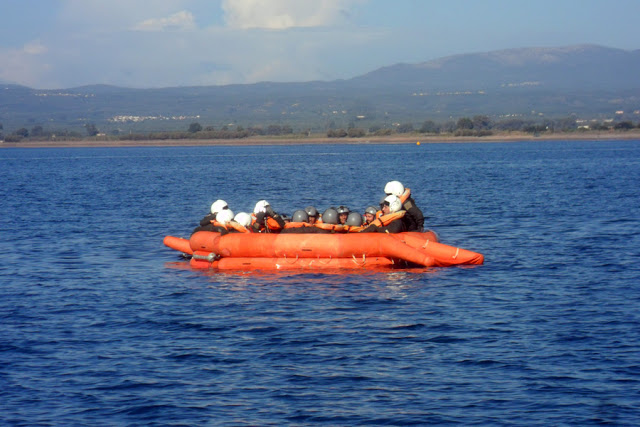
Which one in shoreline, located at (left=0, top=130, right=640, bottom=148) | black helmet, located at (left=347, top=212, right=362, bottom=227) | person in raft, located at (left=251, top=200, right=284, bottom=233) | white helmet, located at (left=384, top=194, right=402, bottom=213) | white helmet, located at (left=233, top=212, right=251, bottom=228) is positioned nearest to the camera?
white helmet, located at (left=384, top=194, right=402, bottom=213)

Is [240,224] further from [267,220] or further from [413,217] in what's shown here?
[413,217]

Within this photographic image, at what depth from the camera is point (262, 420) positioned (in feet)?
42.1

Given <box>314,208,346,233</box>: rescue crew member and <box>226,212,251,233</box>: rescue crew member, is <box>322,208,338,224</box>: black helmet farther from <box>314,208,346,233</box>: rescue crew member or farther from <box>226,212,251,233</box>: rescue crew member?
<box>226,212,251,233</box>: rescue crew member

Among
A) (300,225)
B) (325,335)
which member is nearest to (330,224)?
(300,225)

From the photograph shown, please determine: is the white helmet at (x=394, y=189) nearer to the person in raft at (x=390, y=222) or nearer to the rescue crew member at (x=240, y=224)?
the person in raft at (x=390, y=222)

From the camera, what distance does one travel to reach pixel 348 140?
173625 millimetres

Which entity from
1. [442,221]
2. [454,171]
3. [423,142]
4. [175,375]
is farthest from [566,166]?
[423,142]

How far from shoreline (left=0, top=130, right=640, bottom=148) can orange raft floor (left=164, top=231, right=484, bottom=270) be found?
13782 cm

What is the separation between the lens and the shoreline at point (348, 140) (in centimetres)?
16100

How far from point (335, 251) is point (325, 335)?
6.42m

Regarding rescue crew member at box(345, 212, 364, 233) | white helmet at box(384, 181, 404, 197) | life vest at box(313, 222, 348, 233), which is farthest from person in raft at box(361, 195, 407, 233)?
white helmet at box(384, 181, 404, 197)

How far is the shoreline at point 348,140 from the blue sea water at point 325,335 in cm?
13049

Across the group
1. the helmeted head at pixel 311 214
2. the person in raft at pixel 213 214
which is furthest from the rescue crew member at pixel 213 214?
the helmeted head at pixel 311 214

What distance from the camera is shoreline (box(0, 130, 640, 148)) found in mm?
161000
